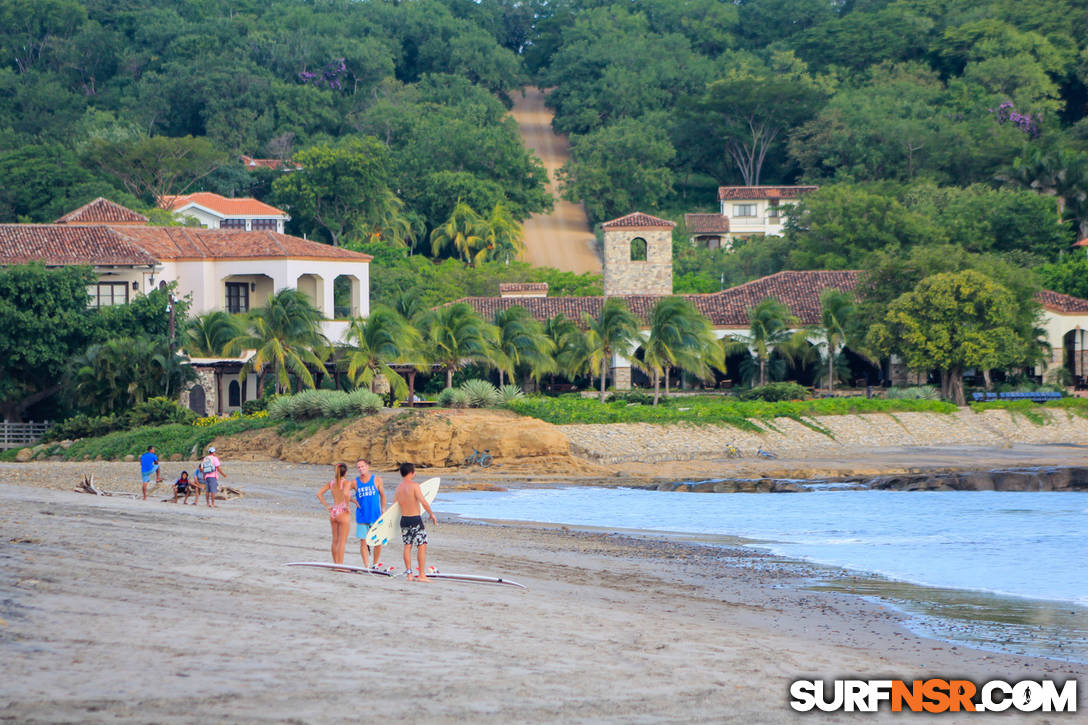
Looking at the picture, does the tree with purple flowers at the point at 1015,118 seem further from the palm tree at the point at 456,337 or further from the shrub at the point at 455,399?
Answer: the shrub at the point at 455,399

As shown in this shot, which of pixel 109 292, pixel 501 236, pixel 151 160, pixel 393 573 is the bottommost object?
pixel 393 573

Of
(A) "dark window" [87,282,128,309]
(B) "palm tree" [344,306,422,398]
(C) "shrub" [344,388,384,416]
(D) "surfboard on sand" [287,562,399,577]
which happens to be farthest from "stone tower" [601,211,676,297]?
(D) "surfboard on sand" [287,562,399,577]

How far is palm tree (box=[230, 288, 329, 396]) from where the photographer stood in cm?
4084

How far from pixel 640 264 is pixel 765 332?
9145 mm

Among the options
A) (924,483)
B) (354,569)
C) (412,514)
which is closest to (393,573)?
(354,569)

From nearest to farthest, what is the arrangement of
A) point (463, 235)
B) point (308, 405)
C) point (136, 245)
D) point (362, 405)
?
point (362, 405) → point (308, 405) → point (136, 245) → point (463, 235)

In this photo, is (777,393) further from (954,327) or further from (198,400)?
(198,400)

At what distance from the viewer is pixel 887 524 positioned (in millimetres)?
24406

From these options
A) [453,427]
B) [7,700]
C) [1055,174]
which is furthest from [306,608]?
[1055,174]

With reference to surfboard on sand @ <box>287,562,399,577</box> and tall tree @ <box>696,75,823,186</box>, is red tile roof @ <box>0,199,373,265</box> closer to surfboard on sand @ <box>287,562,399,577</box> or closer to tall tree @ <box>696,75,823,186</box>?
surfboard on sand @ <box>287,562,399,577</box>

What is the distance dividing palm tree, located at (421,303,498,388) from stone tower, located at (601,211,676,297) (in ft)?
44.7

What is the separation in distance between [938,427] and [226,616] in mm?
34990

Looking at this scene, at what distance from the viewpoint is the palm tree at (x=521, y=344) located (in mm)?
46500

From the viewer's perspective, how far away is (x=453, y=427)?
1350 inches
